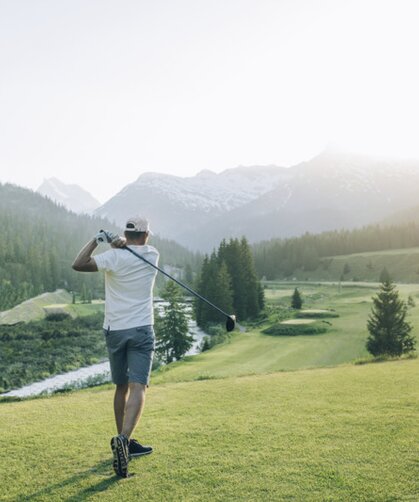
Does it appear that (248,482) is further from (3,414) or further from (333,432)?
(3,414)

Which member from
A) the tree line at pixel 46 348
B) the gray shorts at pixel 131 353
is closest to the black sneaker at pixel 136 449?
the gray shorts at pixel 131 353

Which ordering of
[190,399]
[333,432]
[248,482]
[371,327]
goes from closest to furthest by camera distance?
1. [248,482]
2. [333,432]
3. [190,399]
4. [371,327]

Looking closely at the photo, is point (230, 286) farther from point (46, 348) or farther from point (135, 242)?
point (135, 242)

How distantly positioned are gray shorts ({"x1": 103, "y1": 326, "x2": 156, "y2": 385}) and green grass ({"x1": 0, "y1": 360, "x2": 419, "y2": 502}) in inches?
43.4

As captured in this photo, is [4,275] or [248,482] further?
[4,275]

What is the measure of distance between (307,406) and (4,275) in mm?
138163

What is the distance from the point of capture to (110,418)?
343 inches

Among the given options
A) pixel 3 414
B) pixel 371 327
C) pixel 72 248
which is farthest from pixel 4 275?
pixel 3 414

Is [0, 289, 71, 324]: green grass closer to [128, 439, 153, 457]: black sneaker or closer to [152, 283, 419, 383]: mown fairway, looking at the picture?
[152, 283, 419, 383]: mown fairway

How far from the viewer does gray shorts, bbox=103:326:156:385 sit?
6406 mm

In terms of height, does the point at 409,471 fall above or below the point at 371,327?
above

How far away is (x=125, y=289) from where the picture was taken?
666 centimetres

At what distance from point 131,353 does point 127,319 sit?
18.6 inches

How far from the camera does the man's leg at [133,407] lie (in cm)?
605
